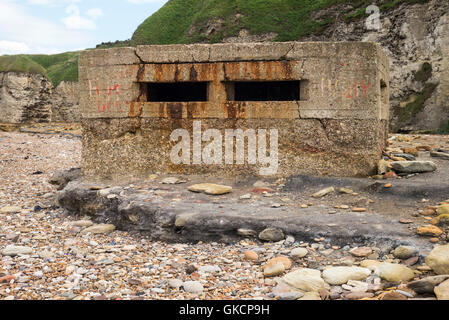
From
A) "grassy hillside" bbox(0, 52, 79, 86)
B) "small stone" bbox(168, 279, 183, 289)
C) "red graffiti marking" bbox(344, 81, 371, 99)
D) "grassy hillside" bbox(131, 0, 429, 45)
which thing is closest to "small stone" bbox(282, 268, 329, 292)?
"small stone" bbox(168, 279, 183, 289)

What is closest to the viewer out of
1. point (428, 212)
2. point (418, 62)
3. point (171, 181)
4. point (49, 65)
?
point (428, 212)

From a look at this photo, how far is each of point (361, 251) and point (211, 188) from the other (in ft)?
6.99

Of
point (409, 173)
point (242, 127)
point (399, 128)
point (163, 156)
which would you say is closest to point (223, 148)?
point (242, 127)

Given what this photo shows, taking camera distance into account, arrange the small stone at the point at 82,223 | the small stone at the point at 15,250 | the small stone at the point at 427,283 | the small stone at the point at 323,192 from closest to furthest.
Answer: the small stone at the point at 427,283, the small stone at the point at 15,250, the small stone at the point at 323,192, the small stone at the point at 82,223

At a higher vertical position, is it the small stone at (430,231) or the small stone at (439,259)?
the small stone at (430,231)

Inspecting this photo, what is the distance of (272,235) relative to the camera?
3803 mm

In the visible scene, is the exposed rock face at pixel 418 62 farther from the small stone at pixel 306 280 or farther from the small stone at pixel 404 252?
the small stone at pixel 306 280

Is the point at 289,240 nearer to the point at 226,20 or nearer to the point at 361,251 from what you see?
the point at 361,251

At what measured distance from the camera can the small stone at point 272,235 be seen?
379 centimetres

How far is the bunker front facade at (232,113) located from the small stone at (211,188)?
43 centimetres

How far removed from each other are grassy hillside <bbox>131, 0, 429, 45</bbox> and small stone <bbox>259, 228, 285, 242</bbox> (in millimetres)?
17098

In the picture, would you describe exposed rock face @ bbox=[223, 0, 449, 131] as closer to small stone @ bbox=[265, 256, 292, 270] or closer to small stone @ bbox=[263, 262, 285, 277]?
small stone @ bbox=[265, 256, 292, 270]

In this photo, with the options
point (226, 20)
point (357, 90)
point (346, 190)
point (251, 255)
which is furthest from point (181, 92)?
point (226, 20)

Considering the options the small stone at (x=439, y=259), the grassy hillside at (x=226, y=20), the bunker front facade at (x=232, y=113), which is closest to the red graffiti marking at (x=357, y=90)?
the bunker front facade at (x=232, y=113)
